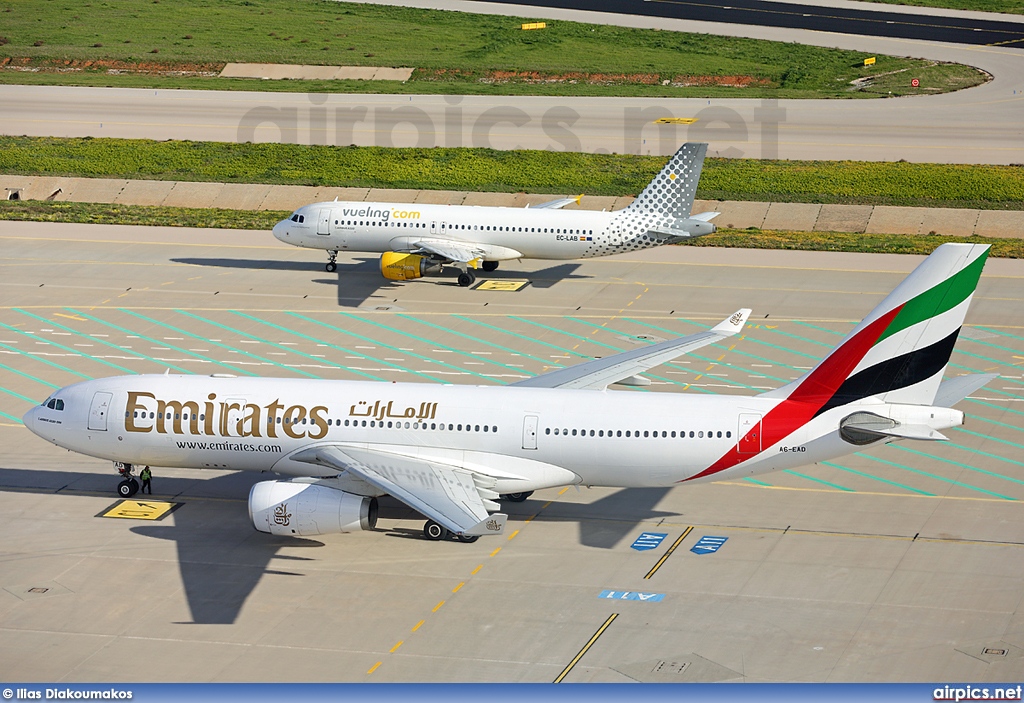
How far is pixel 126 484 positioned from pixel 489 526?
15.7m

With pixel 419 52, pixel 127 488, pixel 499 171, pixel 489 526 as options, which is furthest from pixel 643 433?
pixel 419 52

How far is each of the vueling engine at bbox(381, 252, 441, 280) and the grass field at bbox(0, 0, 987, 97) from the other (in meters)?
46.5

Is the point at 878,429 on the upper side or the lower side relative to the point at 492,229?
lower

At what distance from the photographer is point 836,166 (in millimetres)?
91500

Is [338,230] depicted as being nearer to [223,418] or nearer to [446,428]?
[223,418]

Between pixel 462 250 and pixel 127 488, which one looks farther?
pixel 462 250

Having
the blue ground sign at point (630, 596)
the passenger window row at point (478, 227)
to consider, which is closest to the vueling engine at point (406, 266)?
the passenger window row at point (478, 227)

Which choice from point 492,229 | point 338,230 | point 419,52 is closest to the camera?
point 492,229

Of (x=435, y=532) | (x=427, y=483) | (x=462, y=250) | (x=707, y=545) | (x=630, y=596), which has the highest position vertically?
(x=462, y=250)

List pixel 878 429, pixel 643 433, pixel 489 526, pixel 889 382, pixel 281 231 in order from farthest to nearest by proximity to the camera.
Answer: pixel 281 231, pixel 643 433, pixel 889 382, pixel 878 429, pixel 489 526

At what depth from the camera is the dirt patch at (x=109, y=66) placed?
12344 centimetres

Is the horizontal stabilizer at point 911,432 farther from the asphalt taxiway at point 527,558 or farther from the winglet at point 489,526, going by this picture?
the winglet at point 489,526

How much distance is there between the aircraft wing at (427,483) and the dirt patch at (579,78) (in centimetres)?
8132

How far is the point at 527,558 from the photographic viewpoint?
132 ft
